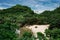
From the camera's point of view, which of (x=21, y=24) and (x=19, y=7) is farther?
(x=19, y=7)

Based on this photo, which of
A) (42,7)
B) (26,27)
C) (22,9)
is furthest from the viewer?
(42,7)

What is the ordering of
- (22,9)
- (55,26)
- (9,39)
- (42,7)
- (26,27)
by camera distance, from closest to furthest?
(9,39) → (55,26) → (26,27) → (22,9) → (42,7)

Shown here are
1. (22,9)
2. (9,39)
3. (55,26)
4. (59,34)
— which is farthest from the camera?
(22,9)

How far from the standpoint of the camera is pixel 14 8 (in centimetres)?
4409

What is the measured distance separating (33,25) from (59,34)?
8.22 meters

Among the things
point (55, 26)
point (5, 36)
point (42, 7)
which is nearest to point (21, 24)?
point (55, 26)

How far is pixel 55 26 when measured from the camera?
84.9ft

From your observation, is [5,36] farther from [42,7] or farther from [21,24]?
[42,7]

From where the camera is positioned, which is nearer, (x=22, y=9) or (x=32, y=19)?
(x=32, y=19)

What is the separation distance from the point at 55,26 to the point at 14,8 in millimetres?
18834

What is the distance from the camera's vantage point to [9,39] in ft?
55.4

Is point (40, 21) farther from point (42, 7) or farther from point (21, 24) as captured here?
point (42, 7)

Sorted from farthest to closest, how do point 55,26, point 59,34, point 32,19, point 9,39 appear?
point 32,19, point 55,26, point 59,34, point 9,39

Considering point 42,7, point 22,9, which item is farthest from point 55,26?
point 42,7
